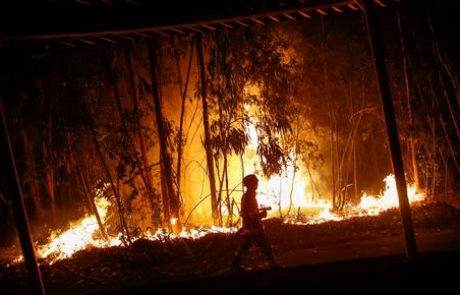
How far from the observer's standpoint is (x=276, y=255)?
6.44 m

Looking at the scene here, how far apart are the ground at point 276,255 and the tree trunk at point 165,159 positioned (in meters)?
0.78

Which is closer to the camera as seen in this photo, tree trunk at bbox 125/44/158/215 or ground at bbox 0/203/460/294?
ground at bbox 0/203/460/294

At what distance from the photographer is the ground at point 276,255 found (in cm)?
526

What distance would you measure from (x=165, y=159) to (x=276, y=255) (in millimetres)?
2584

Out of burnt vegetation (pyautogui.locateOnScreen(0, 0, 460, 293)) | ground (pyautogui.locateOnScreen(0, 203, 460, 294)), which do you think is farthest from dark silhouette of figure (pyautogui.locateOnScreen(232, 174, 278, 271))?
burnt vegetation (pyautogui.locateOnScreen(0, 0, 460, 293))

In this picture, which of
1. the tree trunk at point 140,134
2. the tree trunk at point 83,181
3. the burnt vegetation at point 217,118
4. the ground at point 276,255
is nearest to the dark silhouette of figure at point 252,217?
the ground at point 276,255

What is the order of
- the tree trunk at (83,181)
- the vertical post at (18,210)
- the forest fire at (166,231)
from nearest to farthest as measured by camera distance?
the vertical post at (18,210) → the forest fire at (166,231) → the tree trunk at (83,181)

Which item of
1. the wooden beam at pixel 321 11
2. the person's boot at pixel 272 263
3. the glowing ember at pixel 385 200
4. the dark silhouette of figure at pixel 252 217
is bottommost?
the glowing ember at pixel 385 200

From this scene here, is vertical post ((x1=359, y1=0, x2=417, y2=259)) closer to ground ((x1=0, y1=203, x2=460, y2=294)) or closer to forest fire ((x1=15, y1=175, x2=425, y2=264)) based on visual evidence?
ground ((x1=0, y1=203, x2=460, y2=294))

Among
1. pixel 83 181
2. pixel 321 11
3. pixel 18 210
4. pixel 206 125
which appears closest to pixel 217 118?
pixel 206 125

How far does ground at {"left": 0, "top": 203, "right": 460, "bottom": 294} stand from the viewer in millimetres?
5262

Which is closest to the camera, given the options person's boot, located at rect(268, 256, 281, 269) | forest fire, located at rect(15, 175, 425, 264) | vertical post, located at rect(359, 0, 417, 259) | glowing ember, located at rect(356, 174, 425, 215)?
vertical post, located at rect(359, 0, 417, 259)

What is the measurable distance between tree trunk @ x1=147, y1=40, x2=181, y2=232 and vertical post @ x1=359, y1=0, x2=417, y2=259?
13.1 feet

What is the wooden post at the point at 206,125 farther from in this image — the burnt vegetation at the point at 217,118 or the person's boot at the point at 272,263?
the person's boot at the point at 272,263
